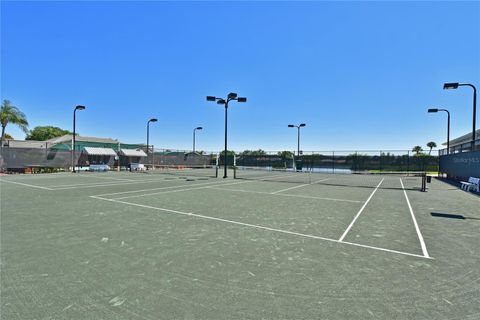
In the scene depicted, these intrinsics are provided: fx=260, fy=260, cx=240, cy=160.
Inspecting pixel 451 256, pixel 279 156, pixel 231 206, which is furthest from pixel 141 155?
pixel 451 256

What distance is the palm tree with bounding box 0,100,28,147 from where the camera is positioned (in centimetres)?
3584

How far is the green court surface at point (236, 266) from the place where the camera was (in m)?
3.01

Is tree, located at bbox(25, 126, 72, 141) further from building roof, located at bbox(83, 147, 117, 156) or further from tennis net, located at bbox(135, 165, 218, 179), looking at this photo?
tennis net, located at bbox(135, 165, 218, 179)

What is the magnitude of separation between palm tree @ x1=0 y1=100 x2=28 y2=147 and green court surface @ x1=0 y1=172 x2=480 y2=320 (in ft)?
124

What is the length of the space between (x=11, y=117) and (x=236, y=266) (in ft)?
150

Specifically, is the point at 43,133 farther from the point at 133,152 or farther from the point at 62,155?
the point at 62,155

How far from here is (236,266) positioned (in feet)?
13.7

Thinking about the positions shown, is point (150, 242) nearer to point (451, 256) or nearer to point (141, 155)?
point (451, 256)

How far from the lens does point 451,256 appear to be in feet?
15.6

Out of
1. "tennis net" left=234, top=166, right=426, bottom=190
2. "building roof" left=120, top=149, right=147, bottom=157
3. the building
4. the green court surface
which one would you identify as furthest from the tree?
the green court surface

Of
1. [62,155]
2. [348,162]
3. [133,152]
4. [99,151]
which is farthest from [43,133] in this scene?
[348,162]

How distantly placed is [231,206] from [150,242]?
15.0 ft

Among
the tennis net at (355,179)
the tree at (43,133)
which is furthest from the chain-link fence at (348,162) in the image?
the tree at (43,133)

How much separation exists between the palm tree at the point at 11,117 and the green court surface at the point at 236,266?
124 ft
